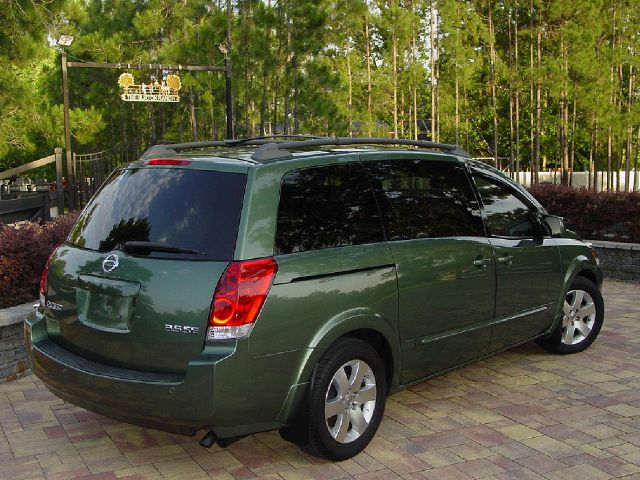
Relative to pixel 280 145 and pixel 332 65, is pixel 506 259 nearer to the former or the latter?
pixel 280 145

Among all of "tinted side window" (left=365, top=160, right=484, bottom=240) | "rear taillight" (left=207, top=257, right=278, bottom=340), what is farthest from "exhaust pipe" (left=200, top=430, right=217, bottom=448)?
"tinted side window" (left=365, top=160, right=484, bottom=240)

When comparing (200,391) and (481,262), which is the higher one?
(481,262)

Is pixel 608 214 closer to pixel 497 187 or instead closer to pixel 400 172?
pixel 497 187

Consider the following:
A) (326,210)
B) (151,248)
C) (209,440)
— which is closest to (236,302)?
(151,248)

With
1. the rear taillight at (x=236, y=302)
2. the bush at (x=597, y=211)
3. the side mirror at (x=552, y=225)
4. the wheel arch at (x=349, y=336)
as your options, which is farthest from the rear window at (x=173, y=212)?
the bush at (x=597, y=211)

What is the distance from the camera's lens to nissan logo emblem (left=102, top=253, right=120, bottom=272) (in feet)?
13.2

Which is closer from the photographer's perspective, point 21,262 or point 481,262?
point 481,262

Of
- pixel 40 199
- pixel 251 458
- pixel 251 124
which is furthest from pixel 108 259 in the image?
pixel 251 124

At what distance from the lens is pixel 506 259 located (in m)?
5.46

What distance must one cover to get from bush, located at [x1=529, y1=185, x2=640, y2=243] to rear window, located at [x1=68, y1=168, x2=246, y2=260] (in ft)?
27.4

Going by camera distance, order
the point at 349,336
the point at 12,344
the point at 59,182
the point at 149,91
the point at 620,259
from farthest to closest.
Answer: the point at 149,91, the point at 59,182, the point at 620,259, the point at 12,344, the point at 349,336

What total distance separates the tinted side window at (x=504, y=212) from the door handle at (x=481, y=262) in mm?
293

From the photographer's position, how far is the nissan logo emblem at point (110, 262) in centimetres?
402

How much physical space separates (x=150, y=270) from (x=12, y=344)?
275 centimetres
